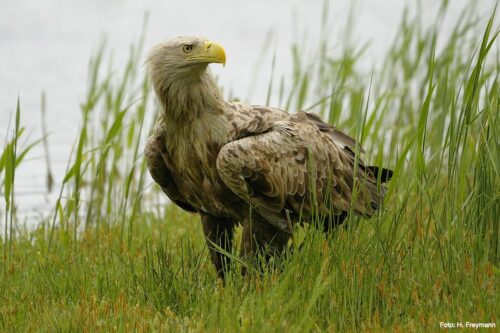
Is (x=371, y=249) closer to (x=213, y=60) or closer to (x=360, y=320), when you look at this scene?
(x=360, y=320)

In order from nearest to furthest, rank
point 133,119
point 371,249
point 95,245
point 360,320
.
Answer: point 360,320
point 371,249
point 95,245
point 133,119

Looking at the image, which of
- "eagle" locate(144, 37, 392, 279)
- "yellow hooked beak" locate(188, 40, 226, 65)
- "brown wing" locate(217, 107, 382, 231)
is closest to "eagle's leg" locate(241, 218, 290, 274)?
"eagle" locate(144, 37, 392, 279)

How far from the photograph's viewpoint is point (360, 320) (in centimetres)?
443

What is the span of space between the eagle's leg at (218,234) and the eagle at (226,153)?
0.05ft

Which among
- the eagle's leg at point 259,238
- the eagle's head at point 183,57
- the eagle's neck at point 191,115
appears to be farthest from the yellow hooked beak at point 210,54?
the eagle's leg at point 259,238

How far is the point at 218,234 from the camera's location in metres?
5.91

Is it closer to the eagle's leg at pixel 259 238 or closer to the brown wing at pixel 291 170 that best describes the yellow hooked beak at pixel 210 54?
the brown wing at pixel 291 170

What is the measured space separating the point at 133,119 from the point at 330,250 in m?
4.01

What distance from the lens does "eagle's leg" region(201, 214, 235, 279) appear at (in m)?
5.75

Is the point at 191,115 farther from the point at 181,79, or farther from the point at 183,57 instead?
the point at 183,57

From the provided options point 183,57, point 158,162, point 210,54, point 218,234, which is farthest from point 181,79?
point 218,234

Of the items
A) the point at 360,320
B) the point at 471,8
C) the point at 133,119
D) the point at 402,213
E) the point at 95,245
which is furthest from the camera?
the point at 133,119

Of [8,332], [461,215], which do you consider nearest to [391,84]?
[461,215]

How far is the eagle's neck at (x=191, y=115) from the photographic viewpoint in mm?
5531
